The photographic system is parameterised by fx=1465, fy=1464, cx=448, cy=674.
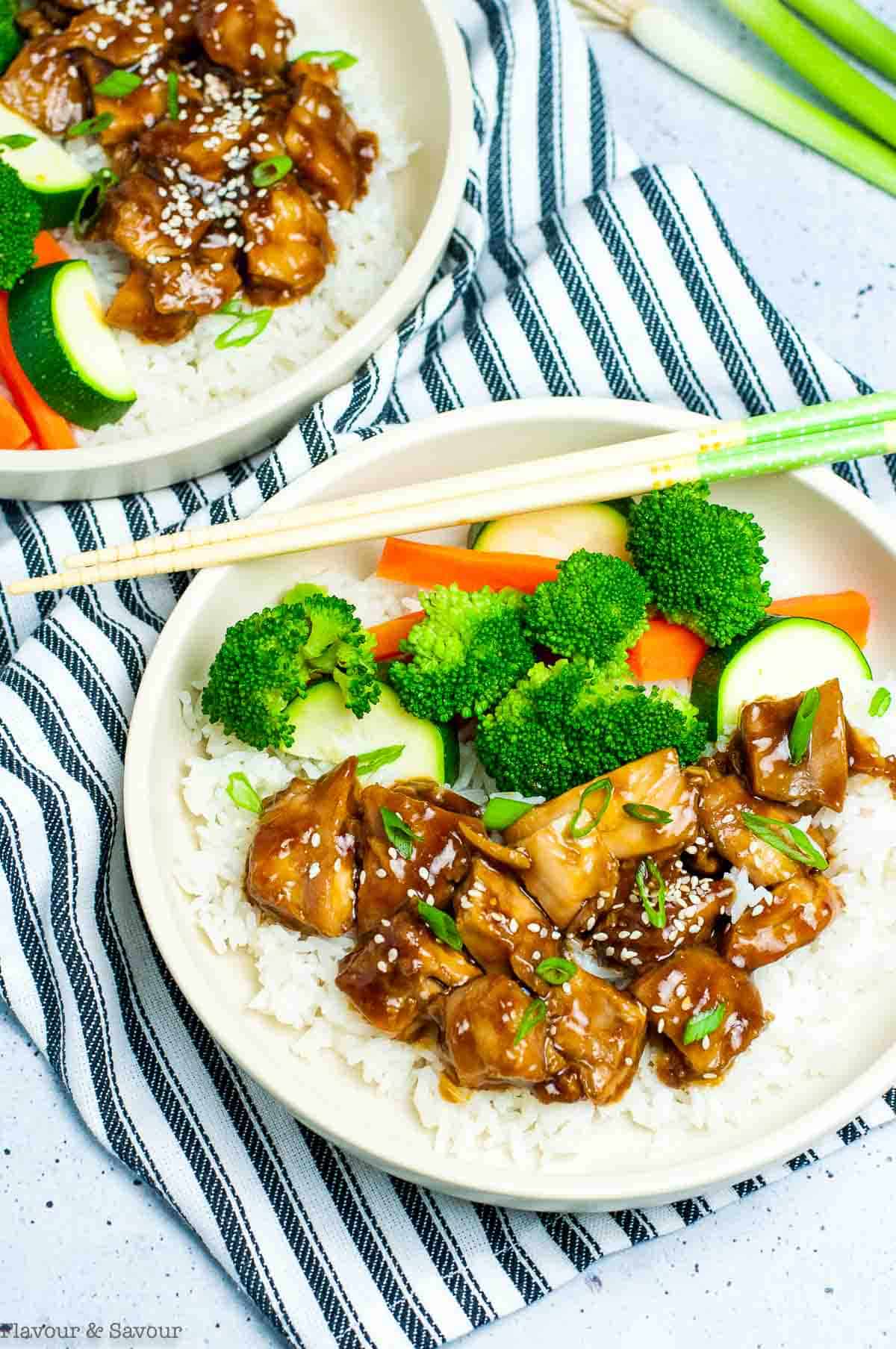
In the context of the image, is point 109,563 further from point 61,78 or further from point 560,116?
point 560,116

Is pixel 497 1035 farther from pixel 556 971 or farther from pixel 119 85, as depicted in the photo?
pixel 119 85

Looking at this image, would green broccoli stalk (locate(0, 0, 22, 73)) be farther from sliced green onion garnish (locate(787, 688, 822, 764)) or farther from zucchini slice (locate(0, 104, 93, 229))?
sliced green onion garnish (locate(787, 688, 822, 764))

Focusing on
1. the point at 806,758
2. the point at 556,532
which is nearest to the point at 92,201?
the point at 556,532

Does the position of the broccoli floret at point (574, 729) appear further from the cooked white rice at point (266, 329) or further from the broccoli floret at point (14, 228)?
the broccoli floret at point (14, 228)

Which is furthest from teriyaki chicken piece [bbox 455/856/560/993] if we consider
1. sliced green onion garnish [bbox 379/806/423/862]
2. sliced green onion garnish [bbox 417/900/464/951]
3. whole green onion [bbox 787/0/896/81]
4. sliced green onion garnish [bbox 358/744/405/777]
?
whole green onion [bbox 787/0/896/81]

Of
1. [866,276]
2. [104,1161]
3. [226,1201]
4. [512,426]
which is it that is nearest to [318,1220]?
[226,1201]

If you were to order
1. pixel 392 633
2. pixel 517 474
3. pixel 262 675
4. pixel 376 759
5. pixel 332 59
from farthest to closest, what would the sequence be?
pixel 332 59
pixel 392 633
pixel 517 474
pixel 376 759
pixel 262 675

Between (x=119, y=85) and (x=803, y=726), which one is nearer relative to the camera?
(x=803, y=726)
